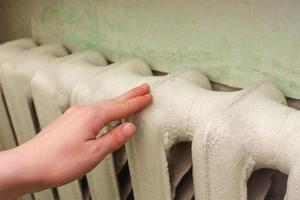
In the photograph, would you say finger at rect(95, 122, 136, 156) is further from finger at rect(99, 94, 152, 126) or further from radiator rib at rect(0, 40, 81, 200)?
radiator rib at rect(0, 40, 81, 200)

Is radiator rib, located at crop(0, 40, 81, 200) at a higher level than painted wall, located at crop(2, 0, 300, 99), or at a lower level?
lower

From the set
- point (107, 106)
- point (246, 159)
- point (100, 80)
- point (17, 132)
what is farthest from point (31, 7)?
point (246, 159)

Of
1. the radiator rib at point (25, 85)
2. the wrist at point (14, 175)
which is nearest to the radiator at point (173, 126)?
the radiator rib at point (25, 85)

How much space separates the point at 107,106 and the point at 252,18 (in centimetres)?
24

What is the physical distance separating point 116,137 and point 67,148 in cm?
7

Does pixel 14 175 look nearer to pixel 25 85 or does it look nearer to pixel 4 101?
pixel 25 85

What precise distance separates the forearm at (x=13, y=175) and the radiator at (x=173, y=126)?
164mm

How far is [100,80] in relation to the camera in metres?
0.68

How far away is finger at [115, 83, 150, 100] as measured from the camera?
0.59 metres

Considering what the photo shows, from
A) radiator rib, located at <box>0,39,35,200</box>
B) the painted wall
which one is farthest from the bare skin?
radiator rib, located at <box>0,39,35,200</box>

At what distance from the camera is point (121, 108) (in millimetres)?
582

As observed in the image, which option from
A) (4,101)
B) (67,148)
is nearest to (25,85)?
A: (4,101)

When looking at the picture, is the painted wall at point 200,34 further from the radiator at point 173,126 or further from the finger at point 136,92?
the finger at point 136,92

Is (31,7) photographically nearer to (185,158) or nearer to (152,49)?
(152,49)
